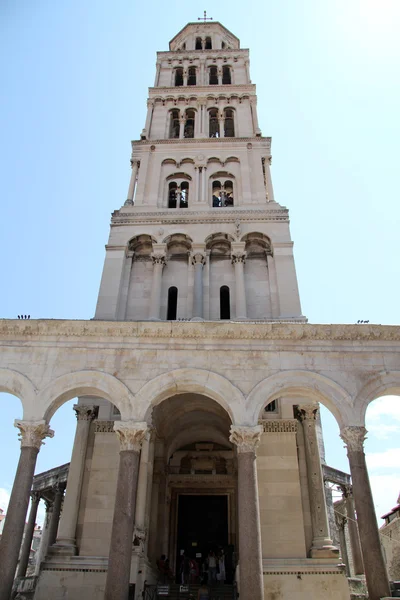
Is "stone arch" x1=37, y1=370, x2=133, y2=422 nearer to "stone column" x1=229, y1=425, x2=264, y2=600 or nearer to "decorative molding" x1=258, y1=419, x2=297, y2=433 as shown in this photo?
"stone column" x1=229, y1=425, x2=264, y2=600

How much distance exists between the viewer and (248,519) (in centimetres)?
1220

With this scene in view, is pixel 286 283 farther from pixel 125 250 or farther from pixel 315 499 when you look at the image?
pixel 315 499

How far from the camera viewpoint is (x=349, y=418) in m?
13.6

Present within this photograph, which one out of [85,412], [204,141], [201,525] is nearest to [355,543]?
[201,525]

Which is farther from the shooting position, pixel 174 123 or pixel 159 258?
pixel 174 123

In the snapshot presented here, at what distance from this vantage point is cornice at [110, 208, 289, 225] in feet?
79.6

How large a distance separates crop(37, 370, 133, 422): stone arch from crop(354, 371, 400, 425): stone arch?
6562 millimetres

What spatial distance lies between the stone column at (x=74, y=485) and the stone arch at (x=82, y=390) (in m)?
3.58

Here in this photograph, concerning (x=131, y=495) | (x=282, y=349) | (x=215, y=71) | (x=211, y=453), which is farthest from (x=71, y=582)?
(x=215, y=71)

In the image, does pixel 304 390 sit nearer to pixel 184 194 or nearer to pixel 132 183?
→ pixel 184 194

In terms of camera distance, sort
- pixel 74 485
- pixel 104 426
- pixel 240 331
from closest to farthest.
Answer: pixel 240 331, pixel 74 485, pixel 104 426

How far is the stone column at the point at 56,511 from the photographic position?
79.8 ft

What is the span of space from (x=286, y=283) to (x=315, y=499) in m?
9.43

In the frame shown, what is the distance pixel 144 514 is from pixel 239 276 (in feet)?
35.5
